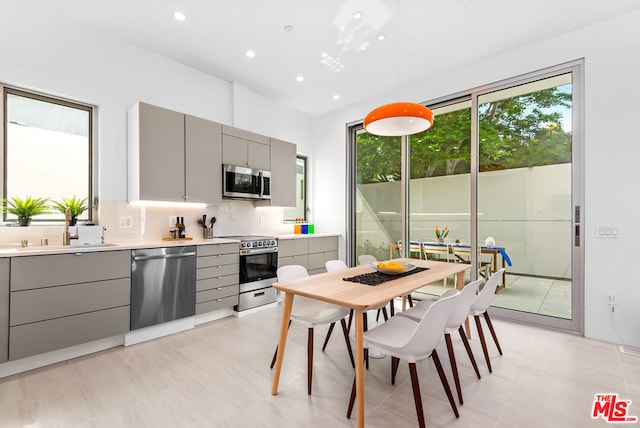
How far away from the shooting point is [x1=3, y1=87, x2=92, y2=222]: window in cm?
273

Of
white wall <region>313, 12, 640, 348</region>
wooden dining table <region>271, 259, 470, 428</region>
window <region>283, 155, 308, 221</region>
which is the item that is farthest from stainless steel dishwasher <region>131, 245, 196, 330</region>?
white wall <region>313, 12, 640, 348</region>

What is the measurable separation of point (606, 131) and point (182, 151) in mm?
4383

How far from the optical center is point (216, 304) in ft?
11.2

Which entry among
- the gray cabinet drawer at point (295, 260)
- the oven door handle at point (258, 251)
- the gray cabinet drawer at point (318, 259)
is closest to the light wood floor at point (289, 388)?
the oven door handle at point (258, 251)

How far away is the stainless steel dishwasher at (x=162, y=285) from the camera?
2.81 metres

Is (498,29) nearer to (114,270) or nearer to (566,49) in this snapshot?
(566,49)

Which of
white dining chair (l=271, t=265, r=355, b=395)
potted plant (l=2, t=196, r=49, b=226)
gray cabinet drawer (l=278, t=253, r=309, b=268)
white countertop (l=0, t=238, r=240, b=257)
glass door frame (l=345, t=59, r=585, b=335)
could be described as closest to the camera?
white dining chair (l=271, t=265, r=355, b=395)

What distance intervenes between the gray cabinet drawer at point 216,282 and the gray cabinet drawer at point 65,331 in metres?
0.72

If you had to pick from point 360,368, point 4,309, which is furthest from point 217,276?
point 360,368

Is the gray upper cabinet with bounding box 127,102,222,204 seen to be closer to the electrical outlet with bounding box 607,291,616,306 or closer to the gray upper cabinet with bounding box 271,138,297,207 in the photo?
the gray upper cabinet with bounding box 271,138,297,207

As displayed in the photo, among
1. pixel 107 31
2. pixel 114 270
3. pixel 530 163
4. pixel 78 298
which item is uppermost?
pixel 107 31

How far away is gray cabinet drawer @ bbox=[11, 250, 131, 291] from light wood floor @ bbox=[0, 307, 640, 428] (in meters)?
0.69

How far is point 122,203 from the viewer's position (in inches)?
129

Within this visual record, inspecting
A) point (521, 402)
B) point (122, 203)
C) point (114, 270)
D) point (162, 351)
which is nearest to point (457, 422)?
point (521, 402)
